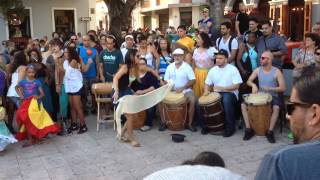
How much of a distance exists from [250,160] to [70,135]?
127 inches

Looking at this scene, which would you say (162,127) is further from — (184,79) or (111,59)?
(111,59)

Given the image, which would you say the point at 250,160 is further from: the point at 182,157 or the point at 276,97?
the point at 276,97

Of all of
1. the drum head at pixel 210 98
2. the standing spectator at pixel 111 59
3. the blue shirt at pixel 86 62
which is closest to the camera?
the drum head at pixel 210 98

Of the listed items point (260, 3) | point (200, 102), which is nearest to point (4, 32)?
point (260, 3)

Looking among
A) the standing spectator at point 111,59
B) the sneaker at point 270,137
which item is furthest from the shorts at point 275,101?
the standing spectator at point 111,59

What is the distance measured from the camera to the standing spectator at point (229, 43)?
7867 millimetres

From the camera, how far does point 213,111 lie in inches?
270

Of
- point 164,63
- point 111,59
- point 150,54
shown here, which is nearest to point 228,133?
point 164,63

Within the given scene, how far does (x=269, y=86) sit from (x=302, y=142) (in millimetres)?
5236

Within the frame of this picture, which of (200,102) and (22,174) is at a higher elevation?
(200,102)

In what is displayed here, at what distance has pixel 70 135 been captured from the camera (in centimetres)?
728

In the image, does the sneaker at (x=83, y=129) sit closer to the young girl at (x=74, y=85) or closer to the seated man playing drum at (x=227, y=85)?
the young girl at (x=74, y=85)

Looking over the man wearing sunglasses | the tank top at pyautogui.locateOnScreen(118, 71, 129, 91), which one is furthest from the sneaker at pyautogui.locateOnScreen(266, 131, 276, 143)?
the man wearing sunglasses

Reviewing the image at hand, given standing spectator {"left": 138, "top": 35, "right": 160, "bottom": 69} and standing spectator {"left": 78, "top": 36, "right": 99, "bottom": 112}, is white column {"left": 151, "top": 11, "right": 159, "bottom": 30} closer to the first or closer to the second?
standing spectator {"left": 78, "top": 36, "right": 99, "bottom": 112}
